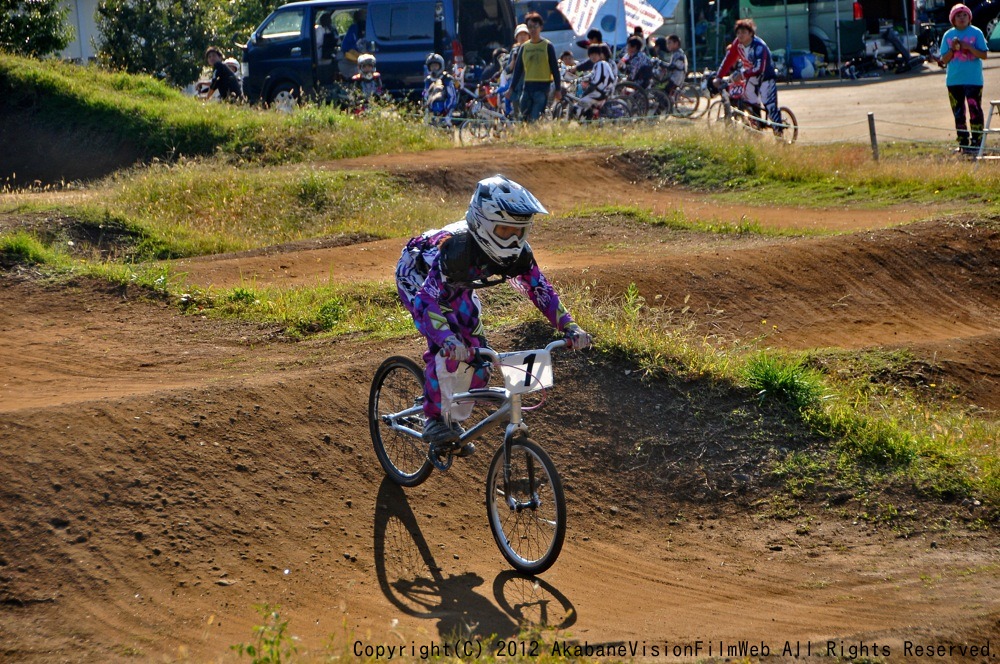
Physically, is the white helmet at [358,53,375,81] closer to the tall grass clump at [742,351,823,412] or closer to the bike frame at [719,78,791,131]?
the bike frame at [719,78,791,131]

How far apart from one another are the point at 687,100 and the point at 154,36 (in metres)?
13.6

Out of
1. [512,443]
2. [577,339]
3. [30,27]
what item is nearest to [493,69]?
[30,27]

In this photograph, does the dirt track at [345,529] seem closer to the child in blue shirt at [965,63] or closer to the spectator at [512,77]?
the child in blue shirt at [965,63]

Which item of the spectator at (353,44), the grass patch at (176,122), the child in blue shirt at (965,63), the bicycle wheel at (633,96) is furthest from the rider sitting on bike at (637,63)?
the child in blue shirt at (965,63)

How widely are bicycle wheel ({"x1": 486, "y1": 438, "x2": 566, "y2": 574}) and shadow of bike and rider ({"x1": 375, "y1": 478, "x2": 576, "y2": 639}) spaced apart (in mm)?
146

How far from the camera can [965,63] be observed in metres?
15.1

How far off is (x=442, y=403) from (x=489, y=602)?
1101 millimetres

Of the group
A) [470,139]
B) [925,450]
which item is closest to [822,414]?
[925,450]

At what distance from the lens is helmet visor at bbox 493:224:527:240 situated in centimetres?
525

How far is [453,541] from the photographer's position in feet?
19.7

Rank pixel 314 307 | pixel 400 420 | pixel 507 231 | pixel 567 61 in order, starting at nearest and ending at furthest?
pixel 507 231, pixel 400 420, pixel 314 307, pixel 567 61

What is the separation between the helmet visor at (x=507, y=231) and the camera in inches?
207

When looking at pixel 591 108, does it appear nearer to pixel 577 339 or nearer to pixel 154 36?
pixel 154 36

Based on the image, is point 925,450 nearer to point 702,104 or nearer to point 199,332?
point 199,332
